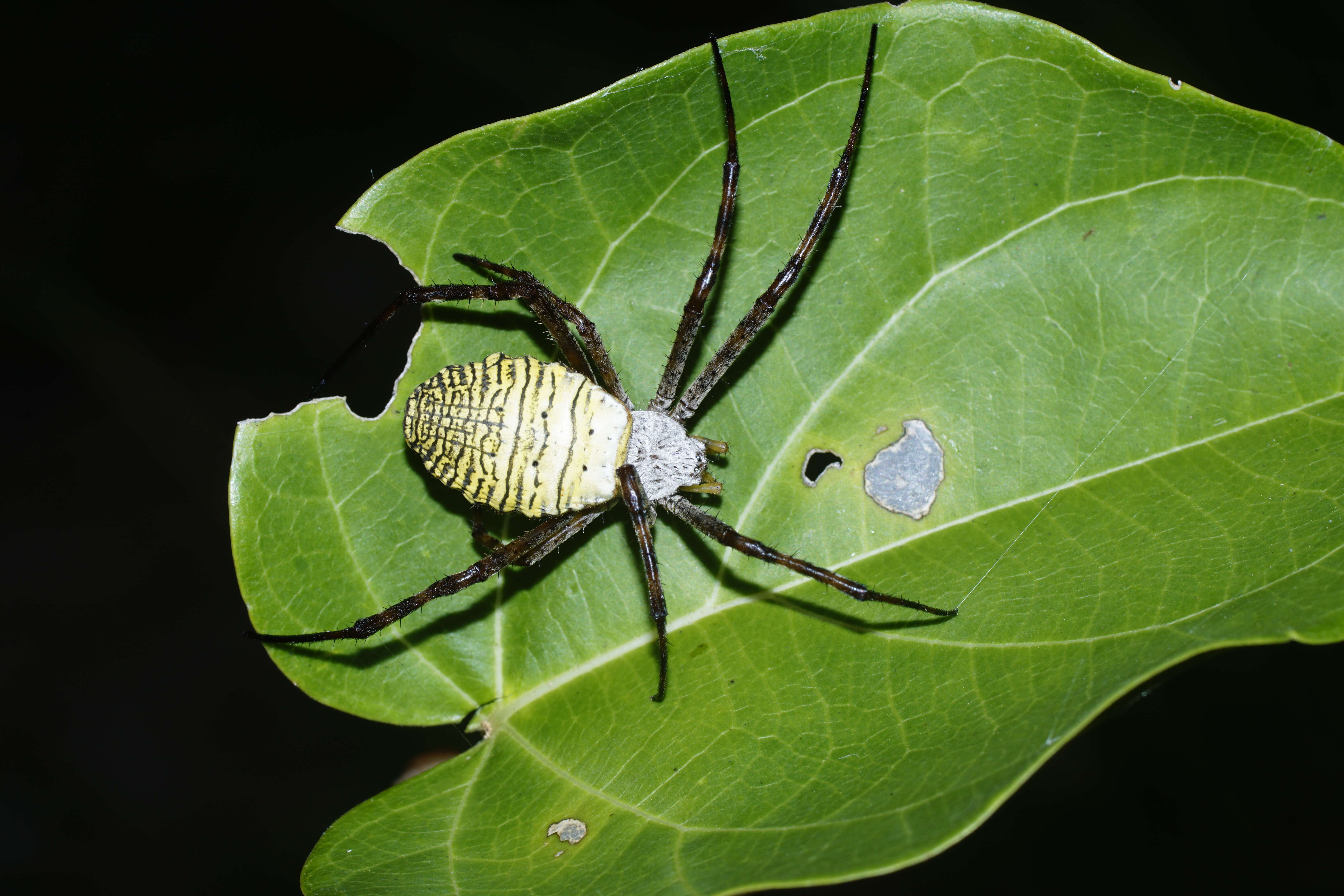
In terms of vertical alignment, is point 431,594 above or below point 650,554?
above

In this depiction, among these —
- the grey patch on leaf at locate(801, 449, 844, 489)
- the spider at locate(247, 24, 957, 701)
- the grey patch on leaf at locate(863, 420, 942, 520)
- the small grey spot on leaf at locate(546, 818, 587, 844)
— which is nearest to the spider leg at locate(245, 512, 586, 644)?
the spider at locate(247, 24, 957, 701)

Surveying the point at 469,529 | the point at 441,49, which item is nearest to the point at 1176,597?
the point at 469,529

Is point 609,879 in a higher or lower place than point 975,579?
lower

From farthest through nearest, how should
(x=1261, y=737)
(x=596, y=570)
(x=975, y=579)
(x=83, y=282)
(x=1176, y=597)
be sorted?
(x=1261, y=737) < (x=83, y=282) < (x=596, y=570) < (x=975, y=579) < (x=1176, y=597)

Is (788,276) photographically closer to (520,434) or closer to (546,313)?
(546,313)

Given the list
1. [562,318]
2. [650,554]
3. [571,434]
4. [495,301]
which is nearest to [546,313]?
[562,318]

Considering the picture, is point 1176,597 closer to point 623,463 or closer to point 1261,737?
point 623,463

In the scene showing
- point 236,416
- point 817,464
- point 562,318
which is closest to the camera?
point 817,464

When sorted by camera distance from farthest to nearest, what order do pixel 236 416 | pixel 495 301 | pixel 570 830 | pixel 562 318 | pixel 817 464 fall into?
pixel 236 416
pixel 495 301
pixel 562 318
pixel 817 464
pixel 570 830
